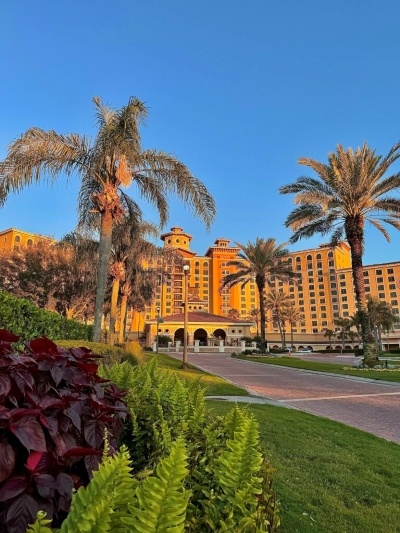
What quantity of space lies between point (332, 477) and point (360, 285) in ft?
67.6

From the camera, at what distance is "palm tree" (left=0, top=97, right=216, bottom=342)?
13133mm

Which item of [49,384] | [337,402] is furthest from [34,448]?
[337,402]

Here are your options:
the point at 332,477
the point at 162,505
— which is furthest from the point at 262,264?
the point at 162,505

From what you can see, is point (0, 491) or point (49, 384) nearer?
point (0, 491)

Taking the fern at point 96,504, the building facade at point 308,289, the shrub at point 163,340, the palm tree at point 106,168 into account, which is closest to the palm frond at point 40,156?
the palm tree at point 106,168

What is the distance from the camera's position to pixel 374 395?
43.5 ft

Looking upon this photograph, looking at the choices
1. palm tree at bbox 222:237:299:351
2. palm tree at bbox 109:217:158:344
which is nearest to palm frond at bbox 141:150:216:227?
palm tree at bbox 109:217:158:344

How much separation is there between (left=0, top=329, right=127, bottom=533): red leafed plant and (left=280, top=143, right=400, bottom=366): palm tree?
851 inches

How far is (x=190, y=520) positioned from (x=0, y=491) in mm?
742

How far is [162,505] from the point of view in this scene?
96cm

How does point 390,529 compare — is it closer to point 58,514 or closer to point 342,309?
point 58,514

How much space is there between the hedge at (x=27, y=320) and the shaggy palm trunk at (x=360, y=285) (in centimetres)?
1690

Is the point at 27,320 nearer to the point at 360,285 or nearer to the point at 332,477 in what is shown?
the point at 332,477

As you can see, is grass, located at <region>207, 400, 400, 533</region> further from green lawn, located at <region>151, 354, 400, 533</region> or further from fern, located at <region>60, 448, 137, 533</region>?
fern, located at <region>60, 448, 137, 533</region>
